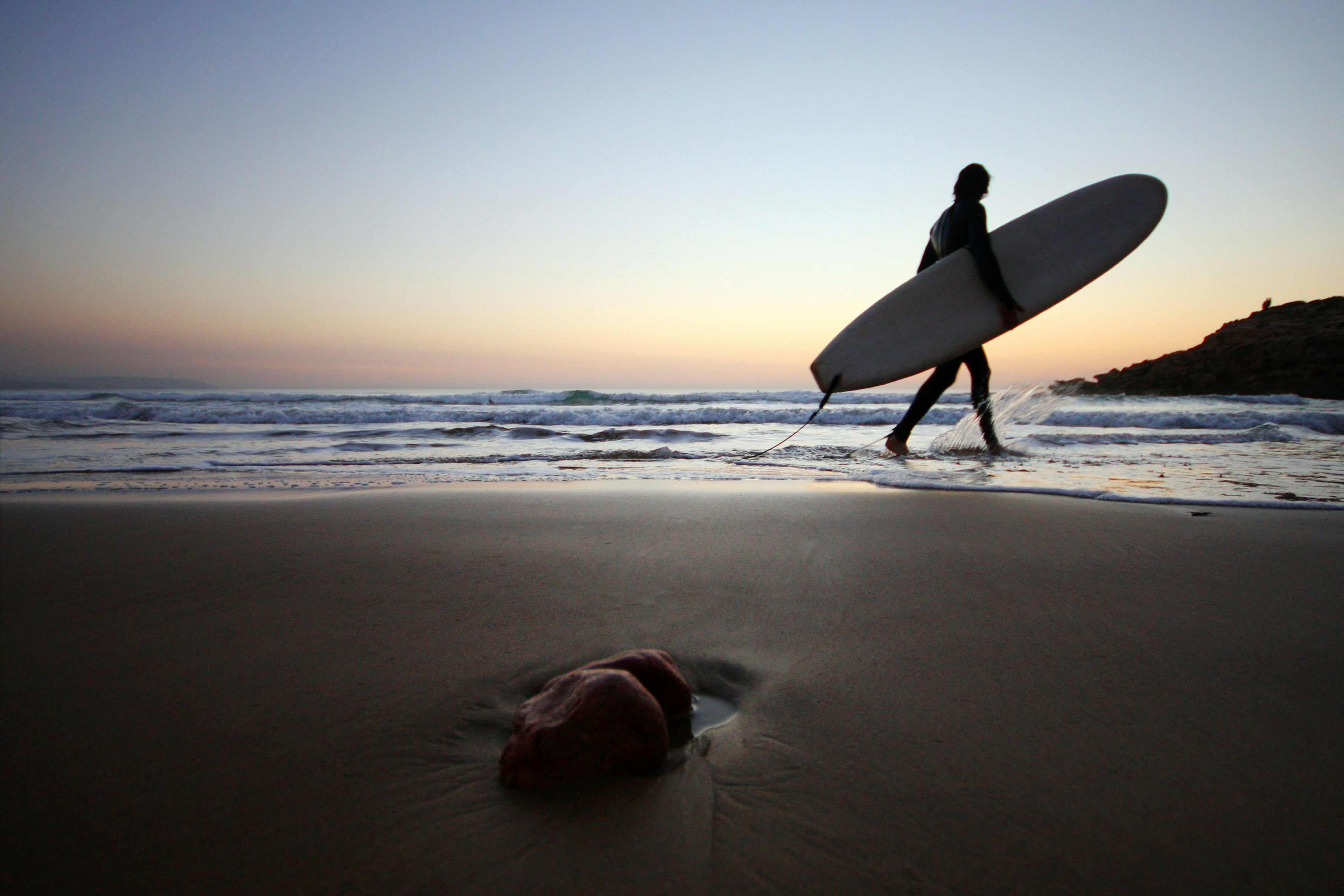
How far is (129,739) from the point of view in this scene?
1006 millimetres

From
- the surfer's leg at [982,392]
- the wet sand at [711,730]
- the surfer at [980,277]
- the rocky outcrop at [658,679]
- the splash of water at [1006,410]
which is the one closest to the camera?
the wet sand at [711,730]

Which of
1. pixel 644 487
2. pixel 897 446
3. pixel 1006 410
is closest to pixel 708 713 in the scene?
pixel 644 487

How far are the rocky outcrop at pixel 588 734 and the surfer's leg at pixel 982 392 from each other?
389cm

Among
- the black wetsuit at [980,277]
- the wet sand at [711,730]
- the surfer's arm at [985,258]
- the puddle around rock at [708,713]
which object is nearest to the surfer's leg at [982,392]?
the black wetsuit at [980,277]

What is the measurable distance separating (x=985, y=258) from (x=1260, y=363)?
41.7 feet

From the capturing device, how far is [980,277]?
412cm

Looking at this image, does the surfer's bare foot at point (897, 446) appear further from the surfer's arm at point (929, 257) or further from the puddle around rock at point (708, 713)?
the puddle around rock at point (708, 713)

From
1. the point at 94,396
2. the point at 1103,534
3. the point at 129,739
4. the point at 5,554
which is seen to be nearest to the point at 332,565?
the point at 129,739

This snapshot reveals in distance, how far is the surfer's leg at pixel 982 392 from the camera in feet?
14.0

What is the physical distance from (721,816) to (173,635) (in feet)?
4.34

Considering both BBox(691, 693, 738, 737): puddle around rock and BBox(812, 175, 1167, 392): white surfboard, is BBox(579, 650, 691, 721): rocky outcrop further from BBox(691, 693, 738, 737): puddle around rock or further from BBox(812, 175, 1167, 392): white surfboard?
BBox(812, 175, 1167, 392): white surfboard

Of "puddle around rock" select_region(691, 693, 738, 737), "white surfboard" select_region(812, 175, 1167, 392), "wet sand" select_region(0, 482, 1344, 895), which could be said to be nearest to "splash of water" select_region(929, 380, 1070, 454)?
"white surfboard" select_region(812, 175, 1167, 392)

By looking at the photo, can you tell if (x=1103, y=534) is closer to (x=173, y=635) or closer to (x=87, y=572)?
(x=173, y=635)

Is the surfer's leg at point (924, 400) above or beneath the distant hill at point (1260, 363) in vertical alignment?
beneath
